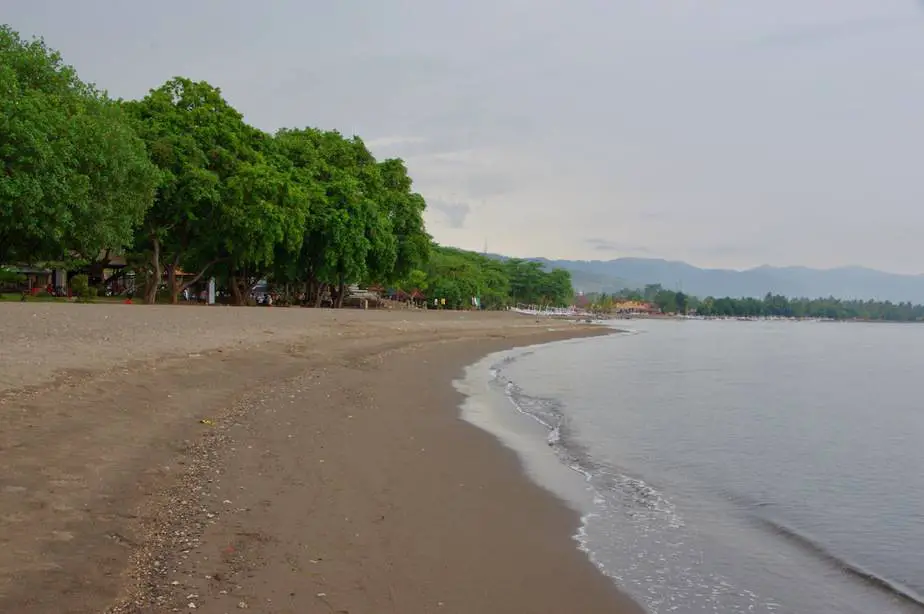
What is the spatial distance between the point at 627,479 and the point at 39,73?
32577 millimetres

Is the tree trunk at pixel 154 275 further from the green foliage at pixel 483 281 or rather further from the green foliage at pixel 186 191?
the green foliage at pixel 483 281

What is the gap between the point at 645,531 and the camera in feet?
23.6

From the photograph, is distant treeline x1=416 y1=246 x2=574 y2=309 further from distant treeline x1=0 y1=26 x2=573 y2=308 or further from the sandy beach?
the sandy beach

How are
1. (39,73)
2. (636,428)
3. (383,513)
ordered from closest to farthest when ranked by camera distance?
(383,513)
(636,428)
(39,73)

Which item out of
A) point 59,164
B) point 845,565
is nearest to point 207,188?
point 59,164

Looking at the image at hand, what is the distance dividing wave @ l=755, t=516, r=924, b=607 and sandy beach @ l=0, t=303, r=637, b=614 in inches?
88.7

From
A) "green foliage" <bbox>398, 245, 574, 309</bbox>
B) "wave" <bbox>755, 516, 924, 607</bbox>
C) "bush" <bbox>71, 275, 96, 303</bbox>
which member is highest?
"green foliage" <bbox>398, 245, 574, 309</bbox>

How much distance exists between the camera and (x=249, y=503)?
6.58m

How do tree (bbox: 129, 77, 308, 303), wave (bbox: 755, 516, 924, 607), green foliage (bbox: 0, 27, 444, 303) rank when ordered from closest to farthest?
wave (bbox: 755, 516, 924, 607) → green foliage (bbox: 0, 27, 444, 303) → tree (bbox: 129, 77, 308, 303)

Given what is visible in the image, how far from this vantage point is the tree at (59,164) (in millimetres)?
26516

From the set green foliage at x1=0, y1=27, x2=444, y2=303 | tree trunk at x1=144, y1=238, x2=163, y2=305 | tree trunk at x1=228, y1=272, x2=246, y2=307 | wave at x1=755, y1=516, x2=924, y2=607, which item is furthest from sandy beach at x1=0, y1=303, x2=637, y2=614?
tree trunk at x1=228, y1=272, x2=246, y2=307

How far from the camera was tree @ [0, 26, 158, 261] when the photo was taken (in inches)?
1044

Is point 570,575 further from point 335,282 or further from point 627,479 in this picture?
point 335,282

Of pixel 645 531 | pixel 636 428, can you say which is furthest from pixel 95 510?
pixel 636 428
